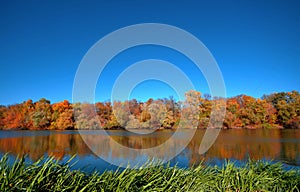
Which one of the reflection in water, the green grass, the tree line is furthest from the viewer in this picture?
the tree line

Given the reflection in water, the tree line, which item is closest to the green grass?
the reflection in water

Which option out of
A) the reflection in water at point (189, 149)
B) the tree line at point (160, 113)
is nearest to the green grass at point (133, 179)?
the reflection in water at point (189, 149)

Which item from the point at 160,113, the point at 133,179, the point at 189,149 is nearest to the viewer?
the point at 133,179

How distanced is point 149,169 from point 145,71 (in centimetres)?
856

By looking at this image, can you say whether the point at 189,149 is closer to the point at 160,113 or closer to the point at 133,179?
the point at 133,179

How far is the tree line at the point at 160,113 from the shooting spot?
35.7 m

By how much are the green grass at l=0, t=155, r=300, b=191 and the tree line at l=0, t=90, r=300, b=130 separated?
29977 mm

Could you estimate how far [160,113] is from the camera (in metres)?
36.2

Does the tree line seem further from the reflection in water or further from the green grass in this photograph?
the green grass

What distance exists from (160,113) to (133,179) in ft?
109

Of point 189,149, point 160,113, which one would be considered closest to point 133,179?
point 189,149

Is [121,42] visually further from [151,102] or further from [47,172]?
[151,102]

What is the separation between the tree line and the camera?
117 ft

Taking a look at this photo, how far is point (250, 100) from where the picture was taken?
4569 cm
